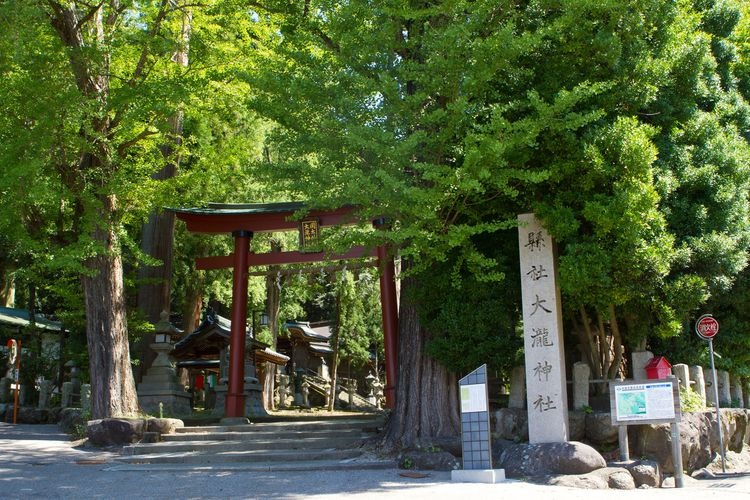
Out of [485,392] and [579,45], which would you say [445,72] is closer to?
[579,45]

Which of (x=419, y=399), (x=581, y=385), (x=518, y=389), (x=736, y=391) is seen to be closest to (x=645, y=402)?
(x=581, y=385)

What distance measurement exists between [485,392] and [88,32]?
10648mm

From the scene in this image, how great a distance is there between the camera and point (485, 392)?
862cm

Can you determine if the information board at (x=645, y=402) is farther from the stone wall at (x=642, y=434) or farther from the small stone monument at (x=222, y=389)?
the small stone monument at (x=222, y=389)

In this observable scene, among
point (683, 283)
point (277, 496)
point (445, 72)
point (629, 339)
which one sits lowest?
point (277, 496)

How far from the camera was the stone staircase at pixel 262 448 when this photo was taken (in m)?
10.5

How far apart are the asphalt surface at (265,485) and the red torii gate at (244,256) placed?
4.21m

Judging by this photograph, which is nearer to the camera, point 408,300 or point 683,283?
point 683,283

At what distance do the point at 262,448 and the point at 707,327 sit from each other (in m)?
7.43

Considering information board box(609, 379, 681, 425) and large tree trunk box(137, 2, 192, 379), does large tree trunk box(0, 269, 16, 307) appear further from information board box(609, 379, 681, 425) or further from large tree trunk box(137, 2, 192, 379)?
information board box(609, 379, 681, 425)

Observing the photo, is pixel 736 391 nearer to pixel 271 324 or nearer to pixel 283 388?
pixel 271 324

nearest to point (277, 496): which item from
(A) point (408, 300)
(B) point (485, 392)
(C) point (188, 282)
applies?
(B) point (485, 392)

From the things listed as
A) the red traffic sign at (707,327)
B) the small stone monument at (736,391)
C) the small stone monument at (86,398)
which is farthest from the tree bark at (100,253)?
the small stone monument at (736,391)

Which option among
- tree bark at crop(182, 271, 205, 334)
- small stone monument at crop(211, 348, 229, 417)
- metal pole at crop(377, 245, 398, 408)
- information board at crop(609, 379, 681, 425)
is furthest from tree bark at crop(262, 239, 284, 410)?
information board at crop(609, 379, 681, 425)
